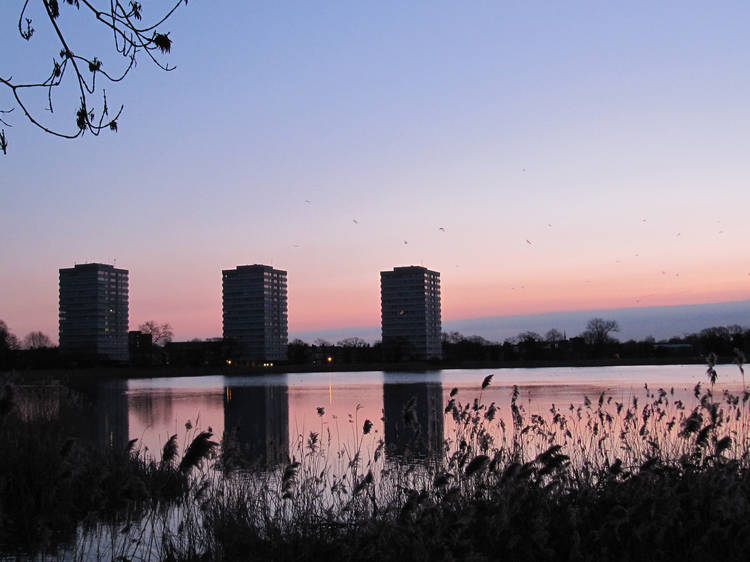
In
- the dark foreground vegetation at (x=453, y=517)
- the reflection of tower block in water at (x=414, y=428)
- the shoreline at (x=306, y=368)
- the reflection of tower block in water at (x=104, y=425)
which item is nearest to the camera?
the dark foreground vegetation at (x=453, y=517)

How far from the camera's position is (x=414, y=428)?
10.8m

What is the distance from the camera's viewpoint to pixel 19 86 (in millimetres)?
5629

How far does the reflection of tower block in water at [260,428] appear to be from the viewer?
1659 centimetres

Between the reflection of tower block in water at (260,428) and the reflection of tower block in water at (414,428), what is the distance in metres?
2.42

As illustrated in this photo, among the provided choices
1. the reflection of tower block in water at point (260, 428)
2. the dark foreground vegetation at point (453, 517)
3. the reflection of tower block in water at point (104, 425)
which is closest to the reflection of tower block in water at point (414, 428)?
the dark foreground vegetation at point (453, 517)

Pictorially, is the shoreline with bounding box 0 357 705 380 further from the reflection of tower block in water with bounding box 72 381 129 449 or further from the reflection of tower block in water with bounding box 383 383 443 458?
the reflection of tower block in water with bounding box 383 383 443 458

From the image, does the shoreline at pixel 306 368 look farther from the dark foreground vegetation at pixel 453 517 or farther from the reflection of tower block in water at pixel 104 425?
the dark foreground vegetation at pixel 453 517

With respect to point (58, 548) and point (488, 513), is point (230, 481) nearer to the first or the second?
point (58, 548)

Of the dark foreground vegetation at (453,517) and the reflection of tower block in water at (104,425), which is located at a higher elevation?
the dark foreground vegetation at (453,517)

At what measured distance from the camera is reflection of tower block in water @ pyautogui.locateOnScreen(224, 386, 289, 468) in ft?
54.4

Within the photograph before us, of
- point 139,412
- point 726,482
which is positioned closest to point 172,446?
point 726,482

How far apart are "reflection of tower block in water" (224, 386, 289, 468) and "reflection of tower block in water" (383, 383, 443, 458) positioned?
2422 mm

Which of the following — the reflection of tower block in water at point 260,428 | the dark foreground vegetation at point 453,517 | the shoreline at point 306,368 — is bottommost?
the shoreline at point 306,368

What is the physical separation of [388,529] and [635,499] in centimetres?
286
